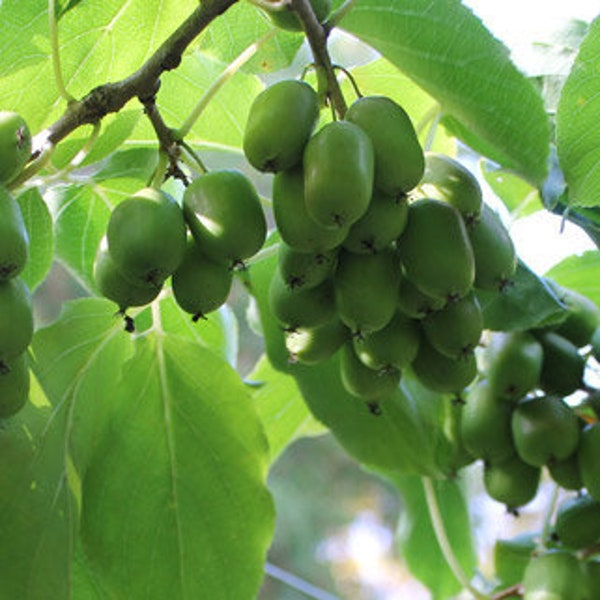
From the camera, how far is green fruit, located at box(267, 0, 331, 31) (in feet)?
5.15

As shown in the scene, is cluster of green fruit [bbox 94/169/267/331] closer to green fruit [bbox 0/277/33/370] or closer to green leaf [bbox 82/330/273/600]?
green fruit [bbox 0/277/33/370]

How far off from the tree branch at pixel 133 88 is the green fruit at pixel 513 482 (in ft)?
3.12

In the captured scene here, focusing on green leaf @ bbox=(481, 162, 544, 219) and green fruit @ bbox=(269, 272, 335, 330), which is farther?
green leaf @ bbox=(481, 162, 544, 219)

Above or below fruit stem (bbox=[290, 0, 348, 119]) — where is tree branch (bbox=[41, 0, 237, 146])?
above

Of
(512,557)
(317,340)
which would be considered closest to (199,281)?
(317,340)

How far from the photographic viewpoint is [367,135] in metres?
1.44

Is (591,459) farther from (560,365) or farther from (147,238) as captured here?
(147,238)

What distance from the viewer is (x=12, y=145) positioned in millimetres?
1472

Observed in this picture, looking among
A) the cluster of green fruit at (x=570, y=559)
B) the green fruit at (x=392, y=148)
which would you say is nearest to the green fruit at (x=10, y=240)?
the green fruit at (x=392, y=148)

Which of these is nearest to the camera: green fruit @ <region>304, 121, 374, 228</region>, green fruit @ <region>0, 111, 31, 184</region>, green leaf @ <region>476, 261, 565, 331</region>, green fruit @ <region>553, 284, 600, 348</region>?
green fruit @ <region>304, 121, 374, 228</region>

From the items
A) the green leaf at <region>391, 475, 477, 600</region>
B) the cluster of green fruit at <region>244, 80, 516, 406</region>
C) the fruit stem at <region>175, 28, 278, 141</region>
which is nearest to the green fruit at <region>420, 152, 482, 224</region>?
the cluster of green fruit at <region>244, 80, 516, 406</region>

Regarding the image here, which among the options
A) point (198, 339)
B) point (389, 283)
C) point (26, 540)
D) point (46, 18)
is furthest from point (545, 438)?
point (46, 18)

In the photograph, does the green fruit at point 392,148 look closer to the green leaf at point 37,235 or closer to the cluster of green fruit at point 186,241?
the cluster of green fruit at point 186,241

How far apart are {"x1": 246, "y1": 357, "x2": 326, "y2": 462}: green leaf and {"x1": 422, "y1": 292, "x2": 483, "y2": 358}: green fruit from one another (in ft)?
2.57
